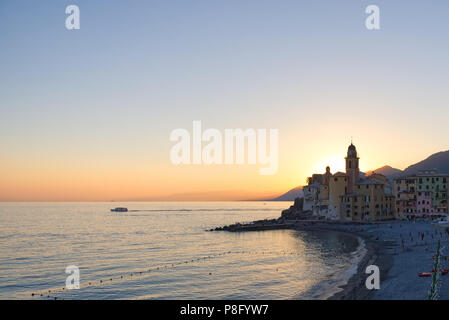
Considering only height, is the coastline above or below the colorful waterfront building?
below

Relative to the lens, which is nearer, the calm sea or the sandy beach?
the sandy beach

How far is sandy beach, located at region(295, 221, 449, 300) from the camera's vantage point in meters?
35.5

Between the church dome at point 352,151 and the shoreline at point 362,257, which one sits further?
the church dome at point 352,151

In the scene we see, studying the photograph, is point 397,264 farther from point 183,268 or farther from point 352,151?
point 352,151

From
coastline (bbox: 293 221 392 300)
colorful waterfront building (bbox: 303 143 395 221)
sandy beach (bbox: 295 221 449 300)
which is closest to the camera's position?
sandy beach (bbox: 295 221 449 300)

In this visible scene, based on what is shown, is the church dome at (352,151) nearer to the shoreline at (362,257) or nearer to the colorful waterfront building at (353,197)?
the colorful waterfront building at (353,197)

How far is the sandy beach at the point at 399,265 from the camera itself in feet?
116

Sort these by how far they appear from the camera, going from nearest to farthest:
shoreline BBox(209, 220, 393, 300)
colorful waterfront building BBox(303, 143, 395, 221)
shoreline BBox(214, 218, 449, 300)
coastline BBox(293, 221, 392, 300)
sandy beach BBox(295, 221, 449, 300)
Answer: sandy beach BBox(295, 221, 449, 300) < shoreline BBox(214, 218, 449, 300) < coastline BBox(293, 221, 392, 300) < shoreline BBox(209, 220, 393, 300) < colorful waterfront building BBox(303, 143, 395, 221)

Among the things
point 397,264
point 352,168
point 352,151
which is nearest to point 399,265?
point 397,264

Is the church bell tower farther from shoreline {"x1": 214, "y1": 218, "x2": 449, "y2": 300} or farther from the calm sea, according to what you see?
the calm sea

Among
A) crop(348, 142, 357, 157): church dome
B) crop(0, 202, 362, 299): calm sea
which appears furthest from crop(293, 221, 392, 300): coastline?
crop(348, 142, 357, 157): church dome

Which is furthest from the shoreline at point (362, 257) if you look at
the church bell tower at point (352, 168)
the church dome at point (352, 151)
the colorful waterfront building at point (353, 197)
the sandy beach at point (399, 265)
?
the church dome at point (352, 151)
